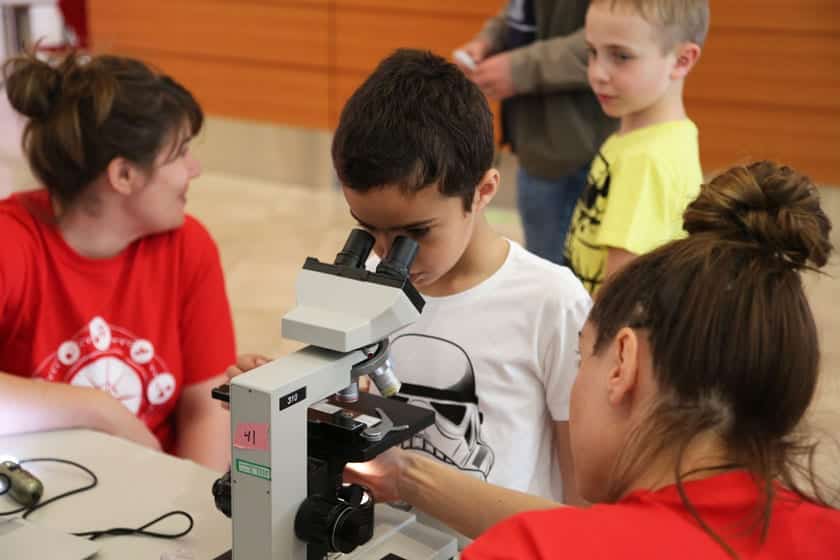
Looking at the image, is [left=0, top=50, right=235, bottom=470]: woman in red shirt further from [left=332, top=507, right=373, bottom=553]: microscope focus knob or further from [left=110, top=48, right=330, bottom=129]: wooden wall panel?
[left=110, top=48, right=330, bottom=129]: wooden wall panel

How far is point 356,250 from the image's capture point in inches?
40.4

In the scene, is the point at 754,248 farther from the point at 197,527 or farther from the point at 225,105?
the point at 225,105

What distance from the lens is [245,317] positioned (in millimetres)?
3518

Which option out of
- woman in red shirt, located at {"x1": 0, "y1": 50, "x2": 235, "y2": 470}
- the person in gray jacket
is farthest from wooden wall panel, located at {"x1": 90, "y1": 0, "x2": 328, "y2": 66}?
woman in red shirt, located at {"x1": 0, "y1": 50, "x2": 235, "y2": 470}

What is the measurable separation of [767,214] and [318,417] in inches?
19.4

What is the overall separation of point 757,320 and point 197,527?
0.77 meters

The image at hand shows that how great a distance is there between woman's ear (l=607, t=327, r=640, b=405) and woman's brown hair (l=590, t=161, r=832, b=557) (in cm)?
2

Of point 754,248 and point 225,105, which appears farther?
point 225,105

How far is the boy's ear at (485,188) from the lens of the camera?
130 centimetres

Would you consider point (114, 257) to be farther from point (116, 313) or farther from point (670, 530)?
point (670, 530)

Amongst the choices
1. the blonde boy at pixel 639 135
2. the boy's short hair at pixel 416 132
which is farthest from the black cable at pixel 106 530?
the blonde boy at pixel 639 135

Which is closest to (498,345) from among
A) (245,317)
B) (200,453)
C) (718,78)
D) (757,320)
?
(757,320)

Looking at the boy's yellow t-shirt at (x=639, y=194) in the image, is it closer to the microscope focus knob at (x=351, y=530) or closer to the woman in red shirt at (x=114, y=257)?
the woman in red shirt at (x=114, y=257)

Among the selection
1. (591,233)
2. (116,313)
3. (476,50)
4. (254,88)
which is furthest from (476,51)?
(254,88)
